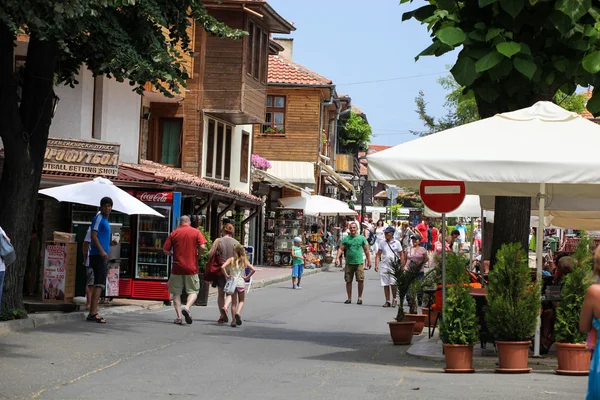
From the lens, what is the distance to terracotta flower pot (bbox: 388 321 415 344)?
52.8ft

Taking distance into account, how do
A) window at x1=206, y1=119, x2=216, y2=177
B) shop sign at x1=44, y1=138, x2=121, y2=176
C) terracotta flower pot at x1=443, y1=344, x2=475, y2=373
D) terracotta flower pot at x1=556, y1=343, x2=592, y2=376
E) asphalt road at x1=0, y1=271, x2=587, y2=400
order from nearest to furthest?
asphalt road at x1=0, y1=271, x2=587, y2=400 < terracotta flower pot at x1=556, y1=343, x2=592, y2=376 < terracotta flower pot at x1=443, y1=344, x2=475, y2=373 < shop sign at x1=44, y1=138, x2=121, y2=176 < window at x1=206, y1=119, x2=216, y2=177

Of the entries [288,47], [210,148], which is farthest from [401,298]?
[288,47]

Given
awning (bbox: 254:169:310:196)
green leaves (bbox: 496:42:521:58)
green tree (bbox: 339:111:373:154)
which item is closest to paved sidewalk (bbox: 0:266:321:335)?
green leaves (bbox: 496:42:521:58)

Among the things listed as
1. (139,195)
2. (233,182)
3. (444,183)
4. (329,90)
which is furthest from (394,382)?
(329,90)

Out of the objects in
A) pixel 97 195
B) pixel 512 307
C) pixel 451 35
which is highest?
pixel 451 35

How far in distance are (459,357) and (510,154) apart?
236cm

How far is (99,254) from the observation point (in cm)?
1795

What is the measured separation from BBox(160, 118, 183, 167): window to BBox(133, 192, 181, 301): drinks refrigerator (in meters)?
12.0

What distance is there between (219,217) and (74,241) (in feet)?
50.6

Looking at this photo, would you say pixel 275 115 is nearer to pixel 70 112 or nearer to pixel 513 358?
pixel 70 112

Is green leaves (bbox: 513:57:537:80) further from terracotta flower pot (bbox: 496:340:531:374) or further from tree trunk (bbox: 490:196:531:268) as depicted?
terracotta flower pot (bbox: 496:340:531:374)

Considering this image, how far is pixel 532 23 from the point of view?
13469 mm

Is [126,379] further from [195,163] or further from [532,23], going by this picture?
[195,163]

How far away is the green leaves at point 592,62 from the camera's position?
1316 centimetres
